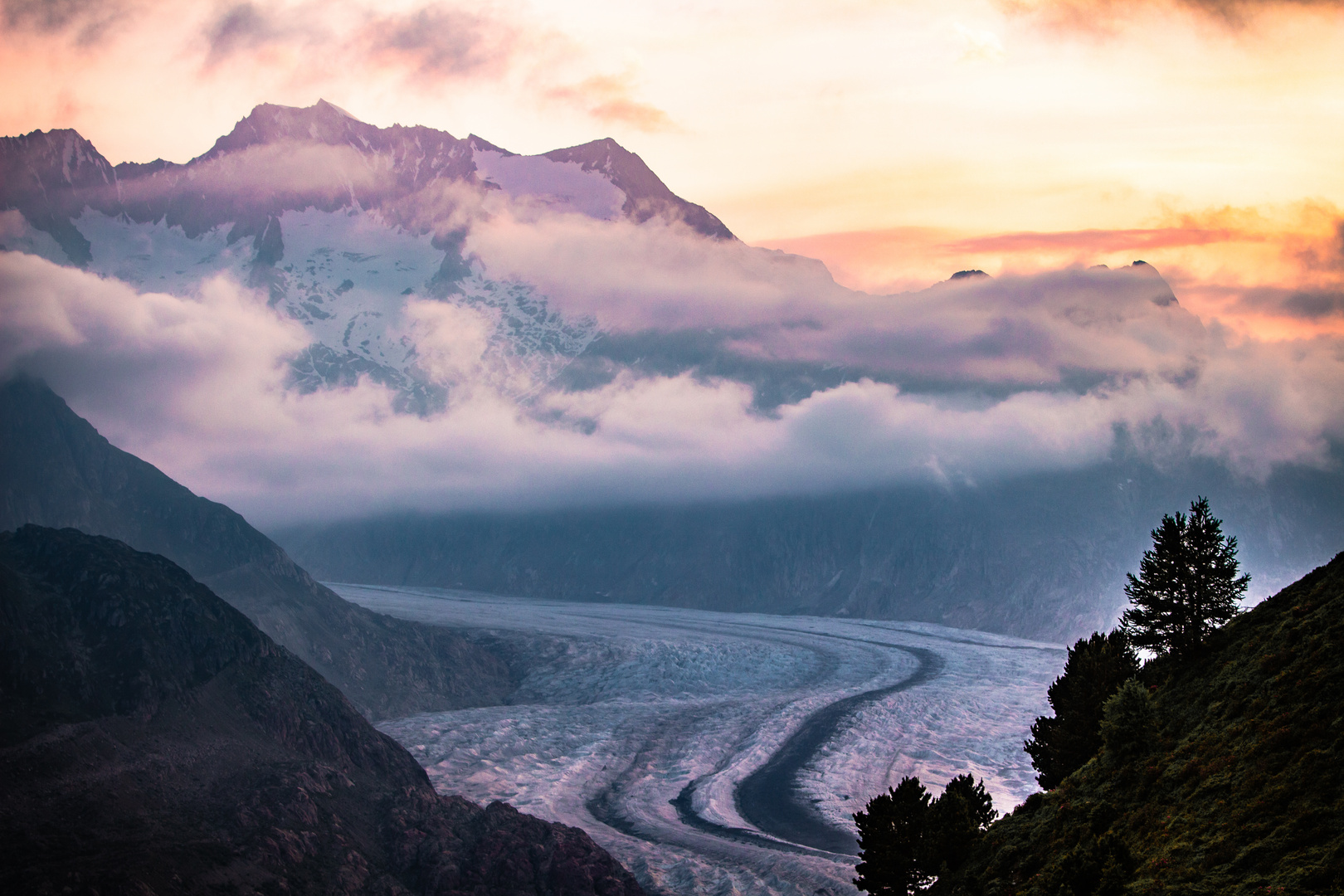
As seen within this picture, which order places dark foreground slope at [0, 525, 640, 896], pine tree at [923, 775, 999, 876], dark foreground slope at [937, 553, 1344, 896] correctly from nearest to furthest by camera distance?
dark foreground slope at [937, 553, 1344, 896], pine tree at [923, 775, 999, 876], dark foreground slope at [0, 525, 640, 896]

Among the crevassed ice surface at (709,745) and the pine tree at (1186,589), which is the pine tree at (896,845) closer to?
the pine tree at (1186,589)

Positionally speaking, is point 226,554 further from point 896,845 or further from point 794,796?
point 896,845

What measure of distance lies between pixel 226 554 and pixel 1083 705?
152 meters

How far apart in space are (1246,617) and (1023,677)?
14250cm

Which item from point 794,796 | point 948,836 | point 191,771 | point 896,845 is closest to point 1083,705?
point 948,836

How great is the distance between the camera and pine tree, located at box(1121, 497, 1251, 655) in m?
57.1

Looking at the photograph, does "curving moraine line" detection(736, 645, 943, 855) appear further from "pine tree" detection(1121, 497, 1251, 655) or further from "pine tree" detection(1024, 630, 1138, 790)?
"pine tree" detection(1121, 497, 1251, 655)

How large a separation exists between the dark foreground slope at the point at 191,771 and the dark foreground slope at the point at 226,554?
47164 millimetres

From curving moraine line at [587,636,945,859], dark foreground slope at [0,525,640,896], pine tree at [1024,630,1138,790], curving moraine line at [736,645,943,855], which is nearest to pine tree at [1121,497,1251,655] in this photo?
pine tree at [1024,630,1138,790]

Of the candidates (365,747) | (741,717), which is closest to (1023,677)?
(741,717)

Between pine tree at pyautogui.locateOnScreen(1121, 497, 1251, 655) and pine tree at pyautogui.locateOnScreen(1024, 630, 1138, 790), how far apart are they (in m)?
4.01

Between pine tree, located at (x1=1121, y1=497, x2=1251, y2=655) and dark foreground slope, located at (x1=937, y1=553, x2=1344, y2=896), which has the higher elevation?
pine tree, located at (x1=1121, y1=497, x2=1251, y2=655)

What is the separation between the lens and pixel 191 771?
83938 millimetres

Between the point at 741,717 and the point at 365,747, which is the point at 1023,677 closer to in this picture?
the point at 741,717
